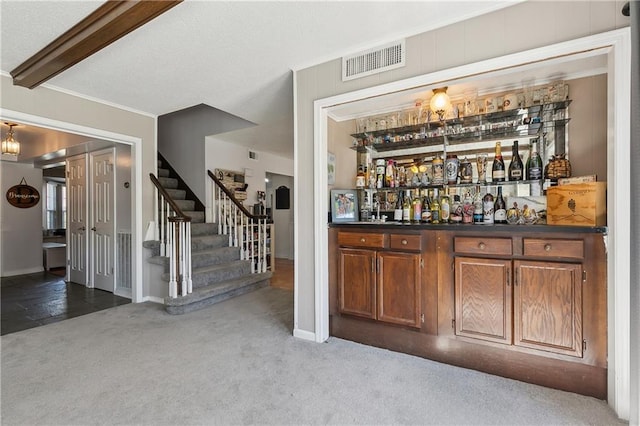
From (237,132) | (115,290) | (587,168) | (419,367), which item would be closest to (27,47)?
(237,132)

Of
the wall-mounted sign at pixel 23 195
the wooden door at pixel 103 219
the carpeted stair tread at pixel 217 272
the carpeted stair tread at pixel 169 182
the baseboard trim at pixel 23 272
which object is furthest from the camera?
the wall-mounted sign at pixel 23 195

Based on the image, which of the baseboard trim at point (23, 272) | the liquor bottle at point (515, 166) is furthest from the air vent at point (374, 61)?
the baseboard trim at point (23, 272)

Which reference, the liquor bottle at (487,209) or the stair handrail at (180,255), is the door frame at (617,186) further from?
the stair handrail at (180,255)

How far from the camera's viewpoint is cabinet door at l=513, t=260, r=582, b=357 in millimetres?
1808

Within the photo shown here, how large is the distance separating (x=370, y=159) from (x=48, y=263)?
23.0 ft

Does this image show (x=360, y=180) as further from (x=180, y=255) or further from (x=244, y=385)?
(x=180, y=255)

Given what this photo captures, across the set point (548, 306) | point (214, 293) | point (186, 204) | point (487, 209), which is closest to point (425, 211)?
point (487, 209)

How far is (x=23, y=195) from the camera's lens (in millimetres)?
5762

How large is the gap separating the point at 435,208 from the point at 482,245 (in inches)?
30.1

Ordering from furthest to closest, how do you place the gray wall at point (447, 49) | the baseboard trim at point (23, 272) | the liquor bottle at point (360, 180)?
1. the baseboard trim at point (23, 272)
2. the liquor bottle at point (360, 180)
3. the gray wall at point (447, 49)

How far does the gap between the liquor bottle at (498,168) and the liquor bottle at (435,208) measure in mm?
496

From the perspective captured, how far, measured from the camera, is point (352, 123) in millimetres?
3203

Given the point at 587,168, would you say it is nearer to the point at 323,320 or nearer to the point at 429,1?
the point at 429,1

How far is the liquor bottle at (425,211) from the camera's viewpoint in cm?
276
